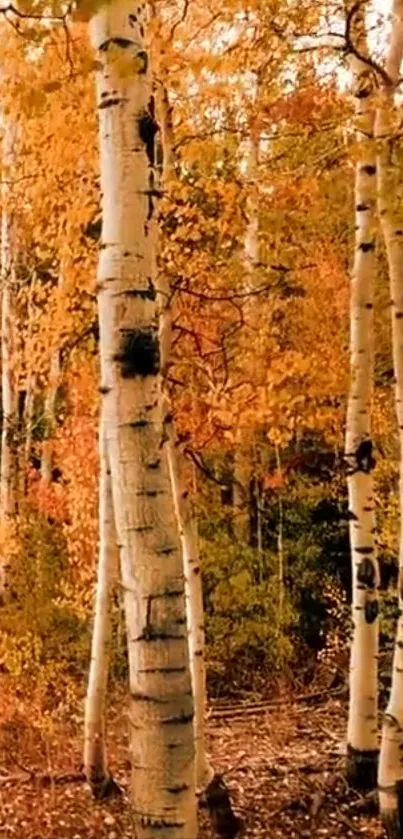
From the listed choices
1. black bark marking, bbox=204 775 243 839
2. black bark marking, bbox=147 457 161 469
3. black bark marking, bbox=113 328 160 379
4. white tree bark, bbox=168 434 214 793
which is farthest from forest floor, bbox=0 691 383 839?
black bark marking, bbox=113 328 160 379

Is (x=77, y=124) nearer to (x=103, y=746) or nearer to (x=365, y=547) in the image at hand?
(x=365, y=547)

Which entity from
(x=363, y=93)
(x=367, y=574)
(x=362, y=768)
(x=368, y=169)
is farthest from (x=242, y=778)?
(x=363, y=93)

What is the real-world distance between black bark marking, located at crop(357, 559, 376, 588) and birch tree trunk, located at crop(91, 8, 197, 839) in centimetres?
381

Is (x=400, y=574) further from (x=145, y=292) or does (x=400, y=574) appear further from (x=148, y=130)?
(x=148, y=130)

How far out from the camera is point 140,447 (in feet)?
8.20

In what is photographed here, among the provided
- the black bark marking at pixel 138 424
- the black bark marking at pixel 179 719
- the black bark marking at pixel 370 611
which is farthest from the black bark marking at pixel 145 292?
the black bark marking at pixel 370 611

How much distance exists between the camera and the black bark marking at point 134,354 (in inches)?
99.3

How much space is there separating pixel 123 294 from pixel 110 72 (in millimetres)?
590

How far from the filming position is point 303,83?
7207 mm

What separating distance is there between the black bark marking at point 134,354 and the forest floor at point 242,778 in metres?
4.11

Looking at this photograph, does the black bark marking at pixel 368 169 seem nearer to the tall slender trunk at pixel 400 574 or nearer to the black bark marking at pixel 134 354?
the tall slender trunk at pixel 400 574

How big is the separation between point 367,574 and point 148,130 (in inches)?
164

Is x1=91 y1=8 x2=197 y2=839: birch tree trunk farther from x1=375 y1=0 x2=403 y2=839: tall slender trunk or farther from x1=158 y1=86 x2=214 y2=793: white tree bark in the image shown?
x1=158 y1=86 x2=214 y2=793: white tree bark

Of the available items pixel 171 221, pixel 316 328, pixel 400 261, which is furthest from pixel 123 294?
pixel 316 328
